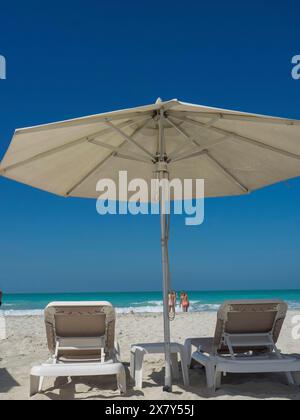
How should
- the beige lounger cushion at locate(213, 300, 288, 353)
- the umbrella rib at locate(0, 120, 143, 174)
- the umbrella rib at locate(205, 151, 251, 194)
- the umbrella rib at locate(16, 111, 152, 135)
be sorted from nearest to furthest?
1. the umbrella rib at locate(16, 111, 152, 135)
2. the beige lounger cushion at locate(213, 300, 288, 353)
3. the umbrella rib at locate(0, 120, 143, 174)
4. the umbrella rib at locate(205, 151, 251, 194)

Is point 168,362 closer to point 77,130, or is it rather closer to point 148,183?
point 77,130

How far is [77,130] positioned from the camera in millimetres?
4180

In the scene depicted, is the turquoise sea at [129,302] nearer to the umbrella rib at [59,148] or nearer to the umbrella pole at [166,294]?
the umbrella pole at [166,294]

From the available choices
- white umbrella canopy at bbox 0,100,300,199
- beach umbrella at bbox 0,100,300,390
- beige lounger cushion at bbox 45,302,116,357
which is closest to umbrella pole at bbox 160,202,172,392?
beach umbrella at bbox 0,100,300,390

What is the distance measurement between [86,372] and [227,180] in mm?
3267

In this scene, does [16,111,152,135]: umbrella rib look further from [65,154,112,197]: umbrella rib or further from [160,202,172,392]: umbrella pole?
[65,154,112,197]: umbrella rib

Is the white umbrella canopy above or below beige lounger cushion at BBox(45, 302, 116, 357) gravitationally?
above

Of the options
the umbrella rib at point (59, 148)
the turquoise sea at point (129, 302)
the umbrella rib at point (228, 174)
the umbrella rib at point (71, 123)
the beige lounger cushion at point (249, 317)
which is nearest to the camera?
the umbrella rib at point (71, 123)

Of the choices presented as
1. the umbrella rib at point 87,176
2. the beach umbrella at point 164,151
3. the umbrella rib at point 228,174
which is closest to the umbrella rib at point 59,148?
the beach umbrella at point 164,151

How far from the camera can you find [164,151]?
4.35m

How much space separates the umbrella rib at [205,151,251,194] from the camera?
17.6 ft

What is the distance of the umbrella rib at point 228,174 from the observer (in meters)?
5.38

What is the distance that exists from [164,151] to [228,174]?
5.13 ft
